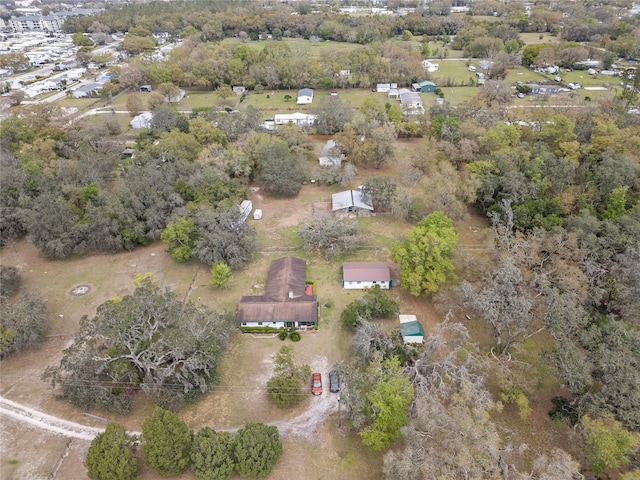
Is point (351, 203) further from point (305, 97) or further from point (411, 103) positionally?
point (305, 97)

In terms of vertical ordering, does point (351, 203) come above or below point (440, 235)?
below

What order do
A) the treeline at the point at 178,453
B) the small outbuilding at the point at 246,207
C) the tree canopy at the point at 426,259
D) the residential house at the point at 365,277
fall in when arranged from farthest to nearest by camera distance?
the small outbuilding at the point at 246,207, the residential house at the point at 365,277, the tree canopy at the point at 426,259, the treeline at the point at 178,453

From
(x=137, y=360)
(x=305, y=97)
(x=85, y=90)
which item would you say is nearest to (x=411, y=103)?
(x=305, y=97)

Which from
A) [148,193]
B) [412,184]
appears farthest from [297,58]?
[148,193]

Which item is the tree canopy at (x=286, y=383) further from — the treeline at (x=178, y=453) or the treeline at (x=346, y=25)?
the treeline at (x=346, y=25)

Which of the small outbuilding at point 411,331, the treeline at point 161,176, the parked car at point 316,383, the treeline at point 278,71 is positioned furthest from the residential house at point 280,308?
the treeline at point 278,71

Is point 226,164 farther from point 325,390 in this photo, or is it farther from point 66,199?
point 325,390
